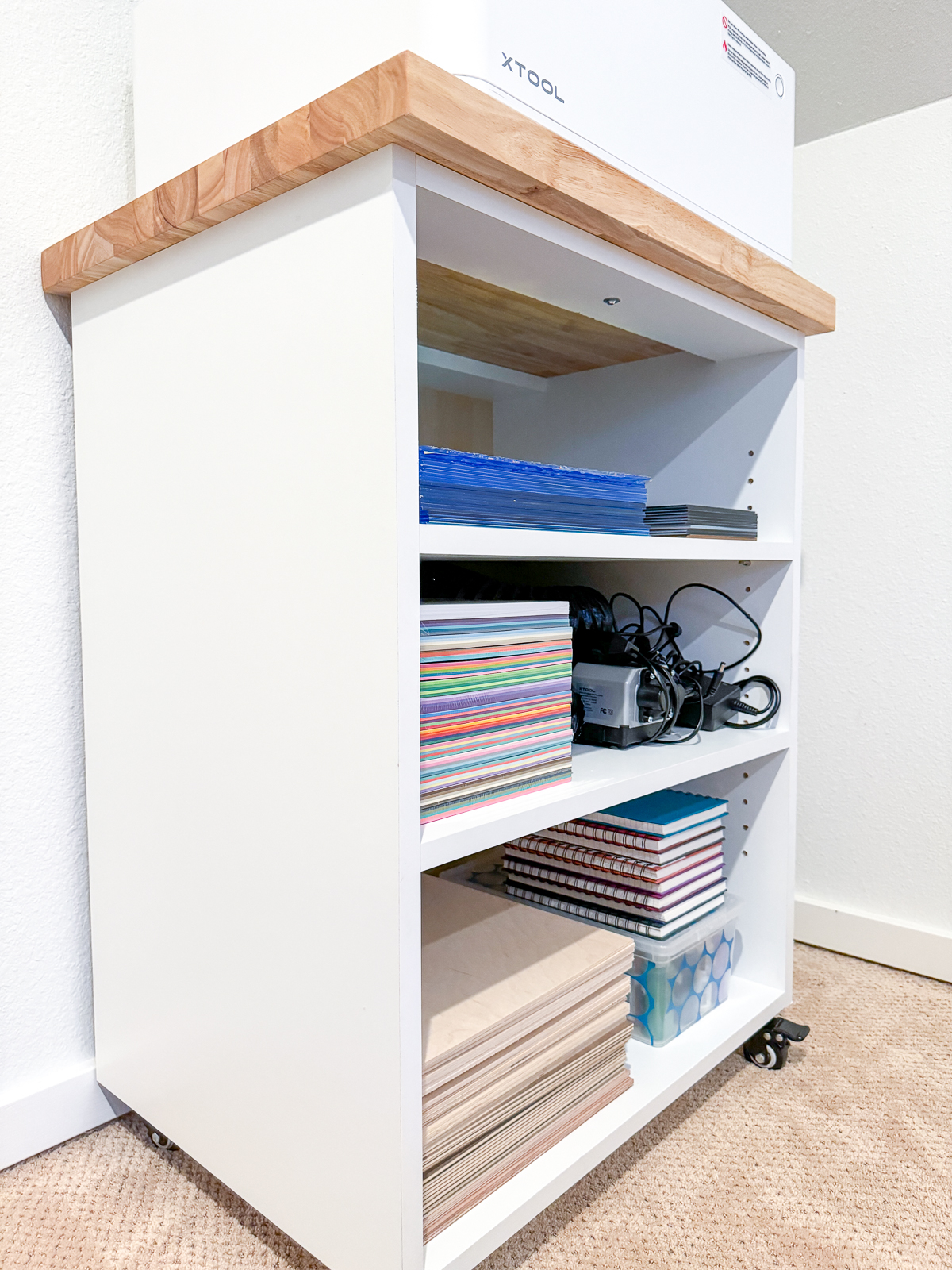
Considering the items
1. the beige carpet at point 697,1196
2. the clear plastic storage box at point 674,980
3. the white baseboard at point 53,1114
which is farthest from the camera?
the clear plastic storage box at point 674,980

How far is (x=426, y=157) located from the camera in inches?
24.2

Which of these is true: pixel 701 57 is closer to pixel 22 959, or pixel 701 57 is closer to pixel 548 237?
pixel 548 237

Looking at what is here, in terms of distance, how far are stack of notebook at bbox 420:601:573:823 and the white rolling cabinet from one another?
0.04 m

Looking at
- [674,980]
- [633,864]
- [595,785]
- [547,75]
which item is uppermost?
[547,75]

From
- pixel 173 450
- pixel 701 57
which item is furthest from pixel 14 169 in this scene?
pixel 701 57

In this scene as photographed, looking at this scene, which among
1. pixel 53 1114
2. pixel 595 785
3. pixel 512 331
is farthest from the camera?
pixel 512 331

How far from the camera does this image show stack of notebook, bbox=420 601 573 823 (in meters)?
0.72

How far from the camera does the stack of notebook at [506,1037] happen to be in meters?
0.74

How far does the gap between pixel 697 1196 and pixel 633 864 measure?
0.34 m

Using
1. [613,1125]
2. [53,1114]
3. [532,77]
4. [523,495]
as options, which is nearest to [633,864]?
[613,1125]

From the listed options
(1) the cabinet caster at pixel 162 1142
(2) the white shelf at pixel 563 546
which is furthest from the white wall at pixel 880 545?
(1) the cabinet caster at pixel 162 1142

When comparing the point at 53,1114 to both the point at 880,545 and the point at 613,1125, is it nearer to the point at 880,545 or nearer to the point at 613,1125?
the point at 613,1125

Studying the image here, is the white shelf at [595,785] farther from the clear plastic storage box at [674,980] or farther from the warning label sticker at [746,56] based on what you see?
the warning label sticker at [746,56]

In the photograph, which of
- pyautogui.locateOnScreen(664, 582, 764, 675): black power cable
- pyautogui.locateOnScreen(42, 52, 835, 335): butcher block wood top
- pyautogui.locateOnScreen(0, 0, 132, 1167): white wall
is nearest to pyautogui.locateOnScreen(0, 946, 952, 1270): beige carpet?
pyautogui.locateOnScreen(0, 0, 132, 1167): white wall
